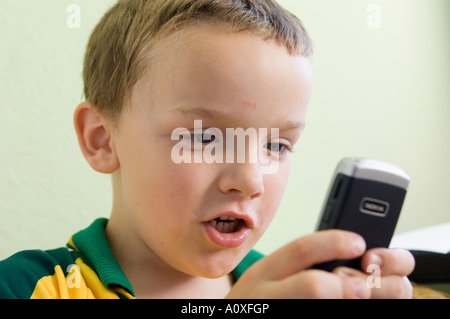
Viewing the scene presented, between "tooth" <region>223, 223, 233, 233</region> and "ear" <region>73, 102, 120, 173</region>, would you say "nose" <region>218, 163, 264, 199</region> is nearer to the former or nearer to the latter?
"tooth" <region>223, 223, 233, 233</region>

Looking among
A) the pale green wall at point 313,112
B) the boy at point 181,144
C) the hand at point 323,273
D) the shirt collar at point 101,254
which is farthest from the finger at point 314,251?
the pale green wall at point 313,112

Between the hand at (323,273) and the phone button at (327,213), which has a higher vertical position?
the phone button at (327,213)

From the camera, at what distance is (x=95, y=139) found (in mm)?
614

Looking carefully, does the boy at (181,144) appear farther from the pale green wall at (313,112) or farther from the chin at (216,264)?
the pale green wall at (313,112)

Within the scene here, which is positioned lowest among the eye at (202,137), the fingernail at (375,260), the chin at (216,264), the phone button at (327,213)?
the chin at (216,264)

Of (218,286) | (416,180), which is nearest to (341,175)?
(218,286)

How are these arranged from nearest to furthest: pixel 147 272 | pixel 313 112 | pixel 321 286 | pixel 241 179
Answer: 1. pixel 321 286
2. pixel 241 179
3. pixel 147 272
4. pixel 313 112

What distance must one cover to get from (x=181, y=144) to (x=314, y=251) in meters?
0.22

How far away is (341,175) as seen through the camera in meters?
0.38

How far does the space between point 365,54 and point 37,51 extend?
0.82 meters

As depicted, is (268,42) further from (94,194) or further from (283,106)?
(94,194)

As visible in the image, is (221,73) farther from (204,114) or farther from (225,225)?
(225,225)

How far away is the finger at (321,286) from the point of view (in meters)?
0.34

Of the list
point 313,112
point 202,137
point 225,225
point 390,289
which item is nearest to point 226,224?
point 225,225
